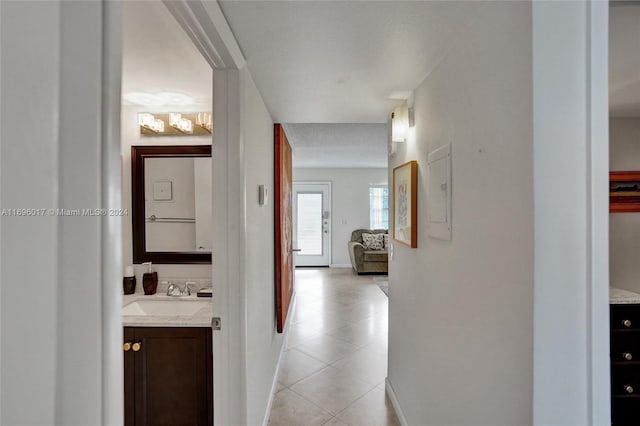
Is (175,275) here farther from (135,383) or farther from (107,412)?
(107,412)

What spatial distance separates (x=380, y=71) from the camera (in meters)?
1.61

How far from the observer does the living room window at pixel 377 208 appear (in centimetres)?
768

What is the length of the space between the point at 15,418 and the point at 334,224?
24.0ft

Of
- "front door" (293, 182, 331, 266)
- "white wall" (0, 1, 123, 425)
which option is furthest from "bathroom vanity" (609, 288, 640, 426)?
"front door" (293, 182, 331, 266)

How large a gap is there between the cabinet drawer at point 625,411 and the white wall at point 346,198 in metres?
6.24

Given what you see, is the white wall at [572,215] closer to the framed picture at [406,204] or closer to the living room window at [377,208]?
the framed picture at [406,204]

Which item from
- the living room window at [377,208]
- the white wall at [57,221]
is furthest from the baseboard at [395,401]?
the living room window at [377,208]

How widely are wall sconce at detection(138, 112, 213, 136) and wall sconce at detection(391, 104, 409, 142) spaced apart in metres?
1.33

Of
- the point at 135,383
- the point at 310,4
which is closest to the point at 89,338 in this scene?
the point at 310,4

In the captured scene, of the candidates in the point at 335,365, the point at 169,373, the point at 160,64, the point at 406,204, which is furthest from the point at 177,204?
the point at 335,365

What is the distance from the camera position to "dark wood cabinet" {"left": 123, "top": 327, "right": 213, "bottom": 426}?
172 centimetres

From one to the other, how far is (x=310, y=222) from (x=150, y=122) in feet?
18.5

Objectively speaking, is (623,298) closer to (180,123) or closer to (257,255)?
(257,255)

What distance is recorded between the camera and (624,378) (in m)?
1.47
